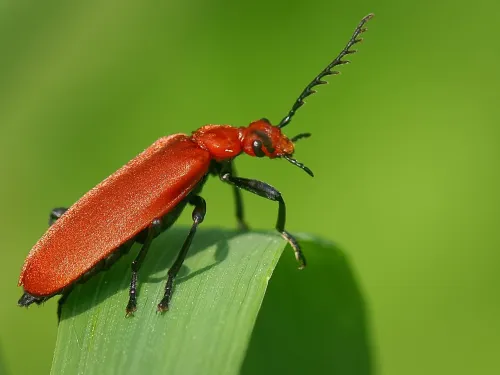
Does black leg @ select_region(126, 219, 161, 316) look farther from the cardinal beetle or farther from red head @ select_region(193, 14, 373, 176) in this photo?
red head @ select_region(193, 14, 373, 176)

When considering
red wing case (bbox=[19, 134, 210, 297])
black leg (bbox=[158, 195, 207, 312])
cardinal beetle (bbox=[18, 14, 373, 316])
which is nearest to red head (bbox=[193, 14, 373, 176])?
cardinal beetle (bbox=[18, 14, 373, 316])

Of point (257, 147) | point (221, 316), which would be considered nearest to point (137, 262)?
point (221, 316)

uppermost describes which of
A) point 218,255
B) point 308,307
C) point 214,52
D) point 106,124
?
point 214,52

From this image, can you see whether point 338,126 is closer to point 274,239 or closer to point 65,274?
point 274,239

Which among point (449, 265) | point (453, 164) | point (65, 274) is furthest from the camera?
point (453, 164)

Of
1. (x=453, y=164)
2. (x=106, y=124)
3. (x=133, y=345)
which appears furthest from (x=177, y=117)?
(x=133, y=345)

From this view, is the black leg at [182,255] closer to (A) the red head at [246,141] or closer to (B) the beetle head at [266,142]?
(A) the red head at [246,141]

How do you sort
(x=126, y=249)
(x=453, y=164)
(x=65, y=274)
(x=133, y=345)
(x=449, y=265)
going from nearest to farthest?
(x=133, y=345) → (x=65, y=274) → (x=126, y=249) → (x=449, y=265) → (x=453, y=164)

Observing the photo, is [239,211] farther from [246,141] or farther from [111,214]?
[111,214]
